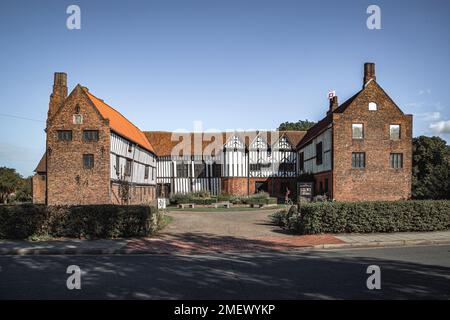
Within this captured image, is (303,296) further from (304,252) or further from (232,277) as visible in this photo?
(304,252)

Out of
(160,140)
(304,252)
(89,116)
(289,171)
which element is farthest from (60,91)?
(304,252)

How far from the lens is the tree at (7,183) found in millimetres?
45156

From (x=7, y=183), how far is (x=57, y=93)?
1835 cm

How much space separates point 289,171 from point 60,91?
85.3 ft

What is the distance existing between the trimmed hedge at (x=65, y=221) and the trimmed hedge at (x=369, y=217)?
305 inches

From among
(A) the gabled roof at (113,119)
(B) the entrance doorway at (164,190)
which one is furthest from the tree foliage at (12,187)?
(B) the entrance doorway at (164,190)

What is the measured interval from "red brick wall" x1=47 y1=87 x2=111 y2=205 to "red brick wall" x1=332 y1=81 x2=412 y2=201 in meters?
19.0

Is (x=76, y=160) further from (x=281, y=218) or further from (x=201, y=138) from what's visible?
(x=201, y=138)

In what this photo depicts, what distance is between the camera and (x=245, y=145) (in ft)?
144

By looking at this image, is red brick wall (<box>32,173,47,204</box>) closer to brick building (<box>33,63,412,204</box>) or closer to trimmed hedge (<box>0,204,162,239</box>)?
brick building (<box>33,63,412,204</box>)

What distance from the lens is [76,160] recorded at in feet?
97.9

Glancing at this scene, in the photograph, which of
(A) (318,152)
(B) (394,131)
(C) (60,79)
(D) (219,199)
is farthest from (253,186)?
(C) (60,79)

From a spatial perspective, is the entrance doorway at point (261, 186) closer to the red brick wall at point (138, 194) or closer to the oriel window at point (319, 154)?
the oriel window at point (319, 154)
